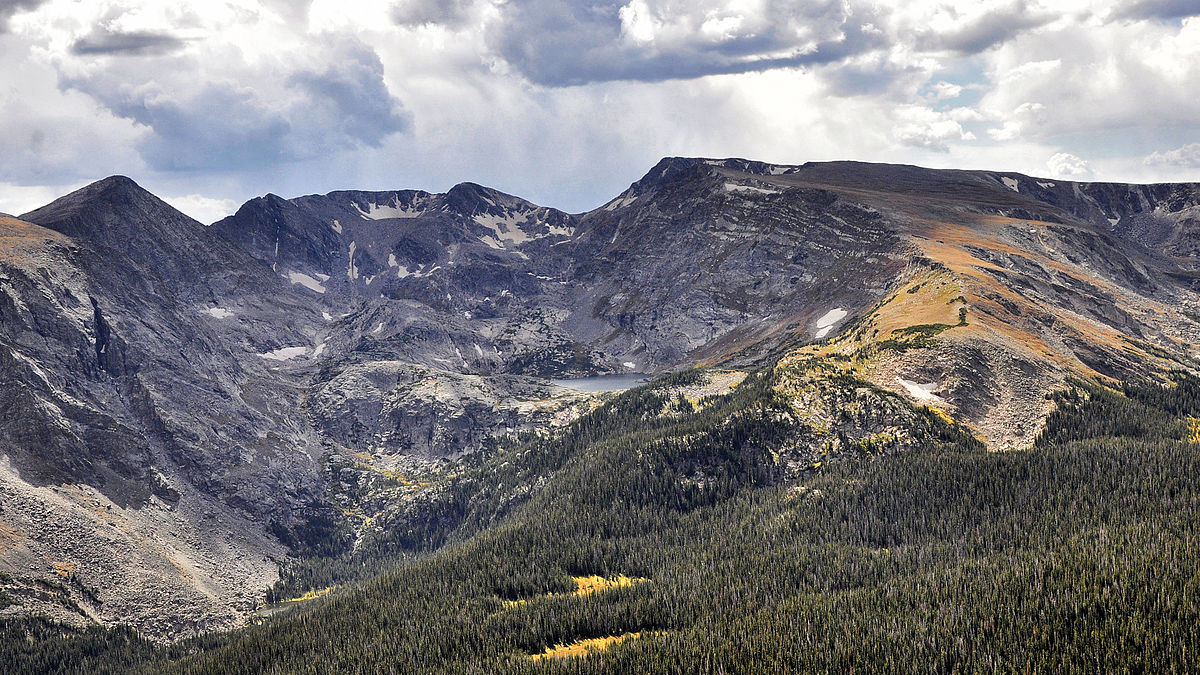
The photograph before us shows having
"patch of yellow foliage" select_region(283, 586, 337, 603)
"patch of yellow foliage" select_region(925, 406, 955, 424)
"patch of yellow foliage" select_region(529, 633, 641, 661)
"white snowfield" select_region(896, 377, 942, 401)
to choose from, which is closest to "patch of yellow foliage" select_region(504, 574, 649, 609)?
"patch of yellow foliage" select_region(529, 633, 641, 661)

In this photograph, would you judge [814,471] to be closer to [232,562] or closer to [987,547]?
[987,547]

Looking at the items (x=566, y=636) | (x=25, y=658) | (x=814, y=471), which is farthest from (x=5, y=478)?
(x=814, y=471)

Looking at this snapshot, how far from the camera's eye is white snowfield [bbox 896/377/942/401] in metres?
151

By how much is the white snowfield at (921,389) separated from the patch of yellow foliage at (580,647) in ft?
271

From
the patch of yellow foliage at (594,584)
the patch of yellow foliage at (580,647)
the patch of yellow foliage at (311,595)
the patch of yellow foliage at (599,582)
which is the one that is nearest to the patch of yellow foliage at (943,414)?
the patch of yellow foliage at (594,584)

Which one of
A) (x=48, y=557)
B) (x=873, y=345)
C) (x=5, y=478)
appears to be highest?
(x=873, y=345)

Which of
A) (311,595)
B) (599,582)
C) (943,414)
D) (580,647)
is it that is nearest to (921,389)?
(943,414)

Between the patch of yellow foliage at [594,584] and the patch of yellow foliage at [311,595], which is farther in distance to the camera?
the patch of yellow foliage at [311,595]

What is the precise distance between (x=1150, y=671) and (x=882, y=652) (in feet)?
74.2

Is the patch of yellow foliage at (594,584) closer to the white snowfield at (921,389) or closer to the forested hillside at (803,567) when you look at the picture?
the forested hillside at (803,567)

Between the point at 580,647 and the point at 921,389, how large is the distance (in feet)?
301

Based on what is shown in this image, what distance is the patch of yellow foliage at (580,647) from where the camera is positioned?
3880 inches

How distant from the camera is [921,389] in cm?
15388

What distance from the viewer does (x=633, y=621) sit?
10600 cm
